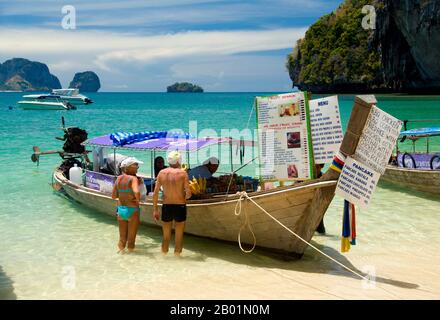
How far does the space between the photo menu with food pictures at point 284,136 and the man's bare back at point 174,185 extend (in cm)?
142

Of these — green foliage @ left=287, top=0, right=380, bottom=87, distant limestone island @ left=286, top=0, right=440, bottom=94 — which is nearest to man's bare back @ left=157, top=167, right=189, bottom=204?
distant limestone island @ left=286, top=0, right=440, bottom=94

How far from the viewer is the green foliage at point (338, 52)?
95.7 metres

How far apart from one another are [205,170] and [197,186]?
88 centimetres

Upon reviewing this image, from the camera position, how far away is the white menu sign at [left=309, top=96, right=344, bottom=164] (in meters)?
7.78

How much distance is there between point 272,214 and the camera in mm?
8312

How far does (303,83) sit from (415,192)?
9567 cm

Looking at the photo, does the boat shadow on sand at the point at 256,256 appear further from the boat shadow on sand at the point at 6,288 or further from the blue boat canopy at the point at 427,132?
the blue boat canopy at the point at 427,132

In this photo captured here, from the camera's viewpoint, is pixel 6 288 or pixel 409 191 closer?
pixel 6 288

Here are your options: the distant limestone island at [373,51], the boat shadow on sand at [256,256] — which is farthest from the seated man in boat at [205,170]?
the distant limestone island at [373,51]

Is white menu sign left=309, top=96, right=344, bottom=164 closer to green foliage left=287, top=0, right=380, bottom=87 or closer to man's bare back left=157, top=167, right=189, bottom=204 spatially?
man's bare back left=157, top=167, right=189, bottom=204

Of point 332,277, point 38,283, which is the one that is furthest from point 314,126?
point 38,283

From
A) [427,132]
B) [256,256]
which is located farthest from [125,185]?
[427,132]

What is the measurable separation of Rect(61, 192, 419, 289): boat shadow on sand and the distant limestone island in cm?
7038

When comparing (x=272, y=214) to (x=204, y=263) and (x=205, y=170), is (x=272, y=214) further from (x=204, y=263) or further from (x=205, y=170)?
(x=205, y=170)
